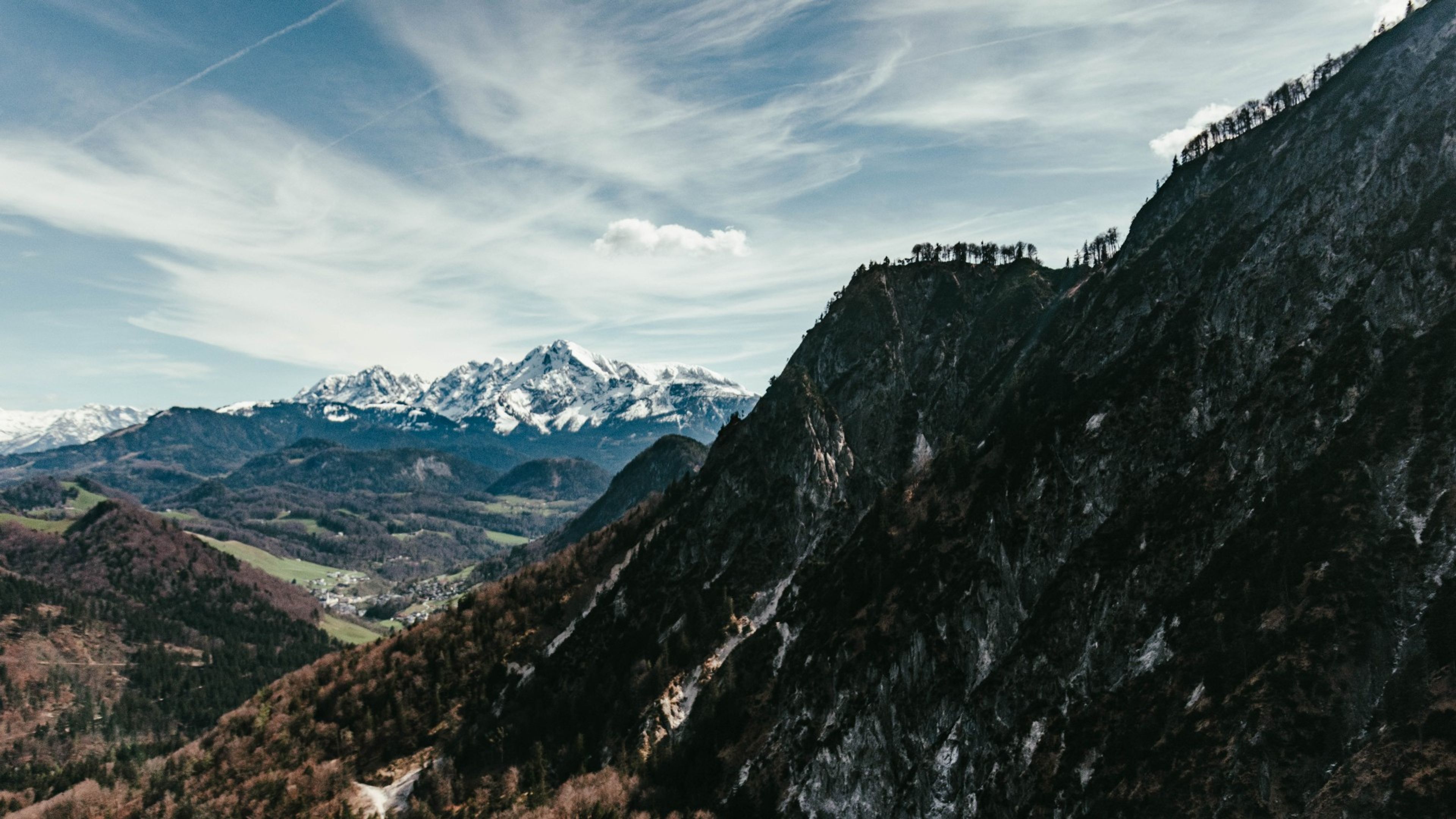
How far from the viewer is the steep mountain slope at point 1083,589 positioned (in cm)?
6962

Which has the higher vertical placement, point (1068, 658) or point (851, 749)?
point (1068, 658)

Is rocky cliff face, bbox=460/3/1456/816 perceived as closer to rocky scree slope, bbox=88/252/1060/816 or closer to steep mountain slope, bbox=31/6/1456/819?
steep mountain slope, bbox=31/6/1456/819

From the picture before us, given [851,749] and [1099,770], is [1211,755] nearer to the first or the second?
[1099,770]

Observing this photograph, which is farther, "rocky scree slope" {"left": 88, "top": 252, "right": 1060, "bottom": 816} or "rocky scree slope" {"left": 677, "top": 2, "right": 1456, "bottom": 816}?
"rocky scree slope" {"left": 88, "top": 252, "right": 1060, "bottom": 816}

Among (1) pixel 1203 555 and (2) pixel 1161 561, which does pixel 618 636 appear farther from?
(1) pixel 1203 555

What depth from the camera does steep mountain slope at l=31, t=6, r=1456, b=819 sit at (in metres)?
69.6

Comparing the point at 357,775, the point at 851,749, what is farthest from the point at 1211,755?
the point at 357,775

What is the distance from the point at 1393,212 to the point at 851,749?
11579cm

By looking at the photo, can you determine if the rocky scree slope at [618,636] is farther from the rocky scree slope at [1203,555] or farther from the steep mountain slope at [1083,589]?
the rocky scree slope at [1203,555]

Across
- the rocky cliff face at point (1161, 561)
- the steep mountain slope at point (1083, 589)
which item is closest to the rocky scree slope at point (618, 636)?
the steep mountain slope at point (1083, 589)

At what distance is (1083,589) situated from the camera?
96.9 m

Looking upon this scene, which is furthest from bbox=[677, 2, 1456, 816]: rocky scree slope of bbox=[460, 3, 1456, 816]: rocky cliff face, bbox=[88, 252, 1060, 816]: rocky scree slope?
bbox=[88, 252, 1060, 816]: rocky scree slope

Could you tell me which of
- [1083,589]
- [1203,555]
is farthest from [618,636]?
[1203,555]

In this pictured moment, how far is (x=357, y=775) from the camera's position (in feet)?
480
